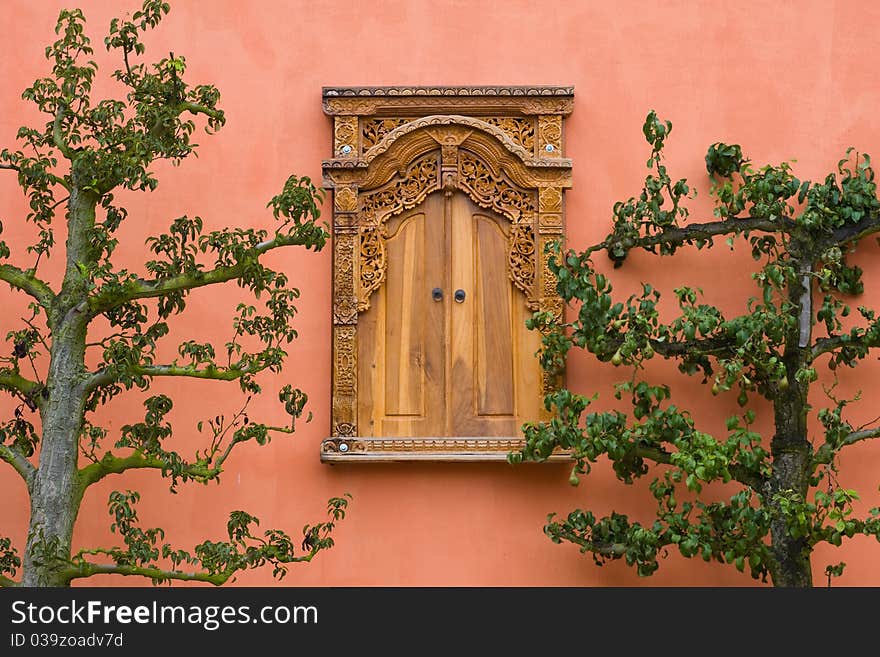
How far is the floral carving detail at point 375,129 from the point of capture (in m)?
5.45

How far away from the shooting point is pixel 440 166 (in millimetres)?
5445

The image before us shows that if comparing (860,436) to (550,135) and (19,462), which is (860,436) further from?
(19,462)

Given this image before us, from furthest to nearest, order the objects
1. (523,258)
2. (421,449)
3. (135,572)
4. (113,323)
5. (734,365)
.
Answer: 1. (523,258)
2. (421,449)
3. (734,365)
4. (113,323)
5. (135,572)

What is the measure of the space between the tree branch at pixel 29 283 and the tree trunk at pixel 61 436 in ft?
0.18

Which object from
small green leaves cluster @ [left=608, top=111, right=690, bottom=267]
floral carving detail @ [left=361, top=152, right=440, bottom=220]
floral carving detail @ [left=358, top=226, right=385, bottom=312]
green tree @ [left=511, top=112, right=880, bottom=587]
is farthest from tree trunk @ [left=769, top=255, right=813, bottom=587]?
floral carving detail @ [left=358, top=226, right=385, bottom=312]

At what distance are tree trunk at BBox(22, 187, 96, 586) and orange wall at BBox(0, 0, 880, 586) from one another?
896 mm

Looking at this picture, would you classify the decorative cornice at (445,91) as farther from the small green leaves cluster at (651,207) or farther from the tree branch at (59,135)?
the tree branch at (59,135)

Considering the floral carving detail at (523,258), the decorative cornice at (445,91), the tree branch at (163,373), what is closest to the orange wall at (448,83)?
the decorative cornice at (445,91)

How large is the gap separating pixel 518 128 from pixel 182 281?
1.58m

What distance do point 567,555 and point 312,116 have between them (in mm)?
1944

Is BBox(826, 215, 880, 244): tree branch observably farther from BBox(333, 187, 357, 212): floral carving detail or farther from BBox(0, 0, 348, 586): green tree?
BBox(0, 0, 348, 586): green tree

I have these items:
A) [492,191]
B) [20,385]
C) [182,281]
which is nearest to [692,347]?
[492,191]

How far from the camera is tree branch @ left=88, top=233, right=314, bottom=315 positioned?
14.6 feet
